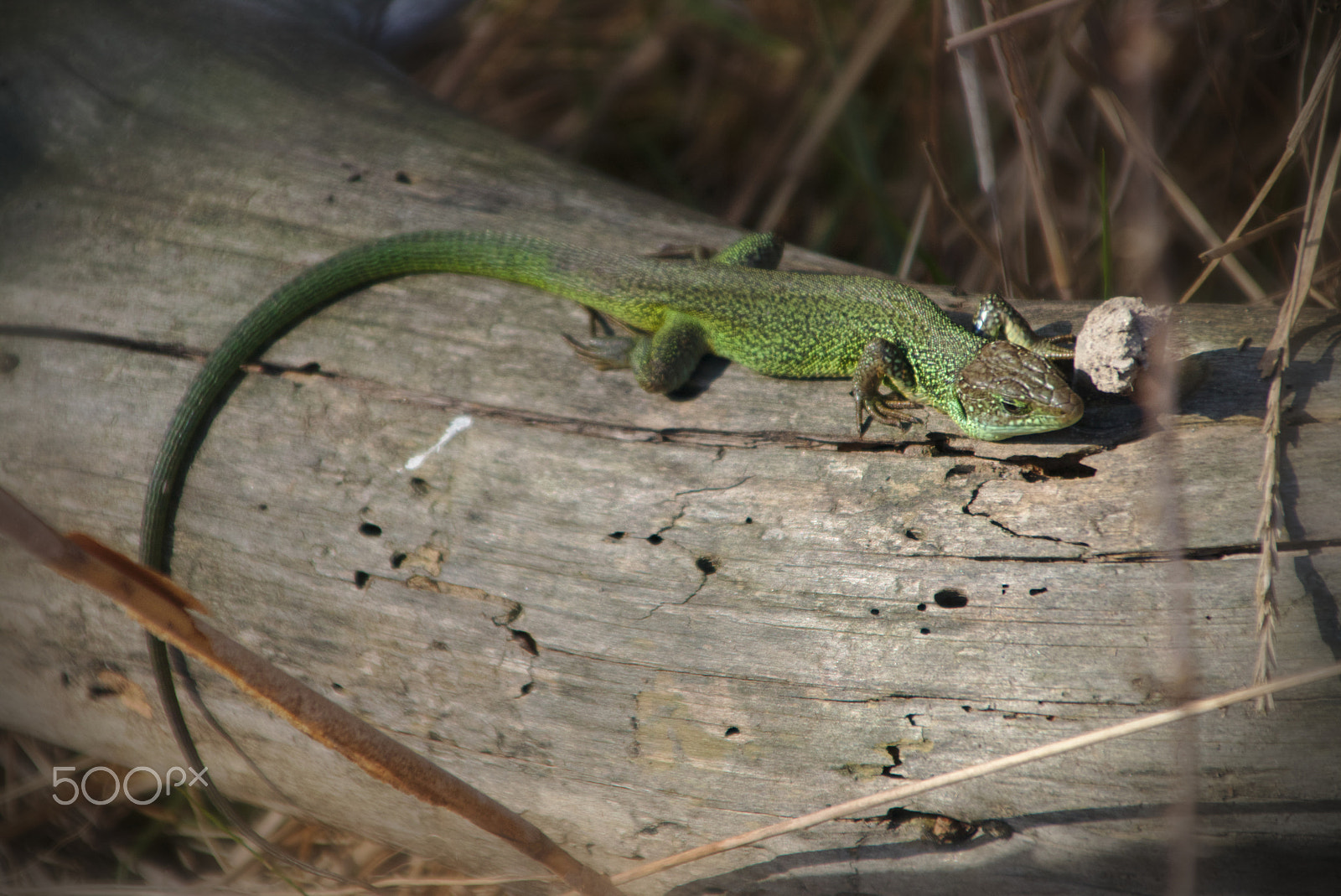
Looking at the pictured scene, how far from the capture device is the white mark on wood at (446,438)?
262 centimetres

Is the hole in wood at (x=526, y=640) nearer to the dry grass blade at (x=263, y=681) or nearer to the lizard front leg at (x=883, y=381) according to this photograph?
the dry grass blade at (x=263, y=681)

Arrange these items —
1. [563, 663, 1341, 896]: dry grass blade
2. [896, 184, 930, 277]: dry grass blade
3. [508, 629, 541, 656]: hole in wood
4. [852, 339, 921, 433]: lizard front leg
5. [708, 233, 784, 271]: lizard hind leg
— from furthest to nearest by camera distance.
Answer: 1. [896, 184, 930, 277]: dry grass blade
2. [708, 233, 784, 271]: lizard hind leg
3. [852, 339, 921, 433]: lizard front leg
4. [508, 629, 541, 656]: hole in wood
5. [563, 663, 1341, 896]: dry grass blade

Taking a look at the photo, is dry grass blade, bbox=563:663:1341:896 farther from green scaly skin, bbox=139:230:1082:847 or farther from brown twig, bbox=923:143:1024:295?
brown twig, bbox=923:143:1024:295

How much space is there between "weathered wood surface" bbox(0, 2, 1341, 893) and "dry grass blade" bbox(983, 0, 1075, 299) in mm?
364

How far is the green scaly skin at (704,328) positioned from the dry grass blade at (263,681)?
1198 millimetres

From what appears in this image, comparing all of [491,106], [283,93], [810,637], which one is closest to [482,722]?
[810,637]

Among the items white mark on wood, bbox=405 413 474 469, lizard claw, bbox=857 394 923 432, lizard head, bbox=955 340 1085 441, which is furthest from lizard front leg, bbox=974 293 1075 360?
white mark on wood, bbox=405 413 474 469

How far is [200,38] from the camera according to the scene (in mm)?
3645

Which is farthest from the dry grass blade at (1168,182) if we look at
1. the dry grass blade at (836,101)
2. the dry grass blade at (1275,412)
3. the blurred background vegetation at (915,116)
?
the dry grass blade at (836,101)

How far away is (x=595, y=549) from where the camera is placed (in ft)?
7.94

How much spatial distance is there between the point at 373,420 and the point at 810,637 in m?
1.61

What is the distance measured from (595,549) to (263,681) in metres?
0.96

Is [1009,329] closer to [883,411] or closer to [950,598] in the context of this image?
[883,411]

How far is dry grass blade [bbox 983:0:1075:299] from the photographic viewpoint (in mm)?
2633
